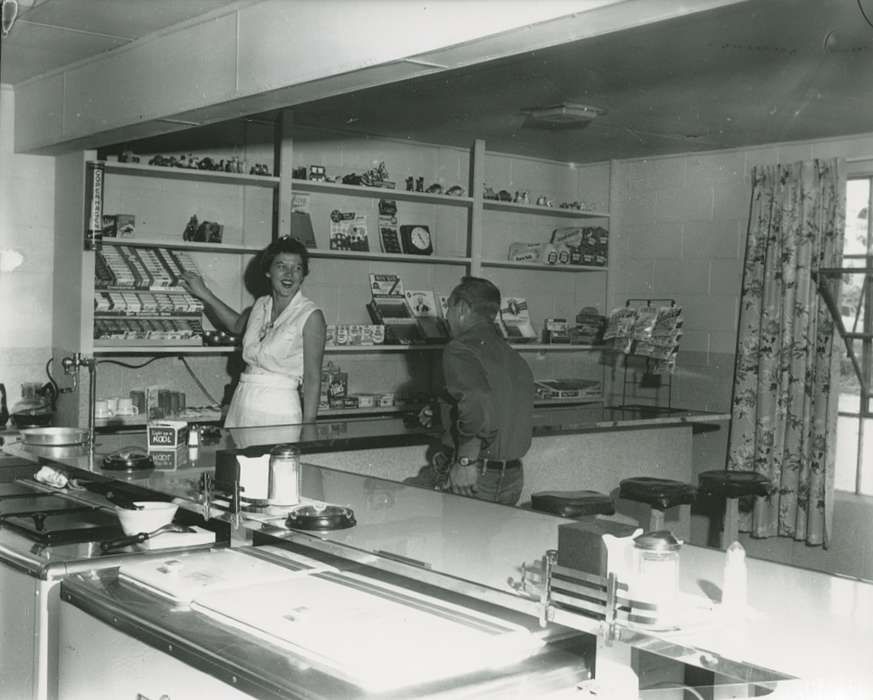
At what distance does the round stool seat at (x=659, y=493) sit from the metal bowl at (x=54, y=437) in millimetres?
2478

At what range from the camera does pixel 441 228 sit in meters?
7.10

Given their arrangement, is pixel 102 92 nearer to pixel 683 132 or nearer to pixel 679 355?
pixel 683 132

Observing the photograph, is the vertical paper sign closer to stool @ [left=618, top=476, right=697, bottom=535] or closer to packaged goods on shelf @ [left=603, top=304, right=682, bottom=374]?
stool @ [left=618, top=476, right=697, bottom=535]

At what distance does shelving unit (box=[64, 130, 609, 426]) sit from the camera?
539 cm

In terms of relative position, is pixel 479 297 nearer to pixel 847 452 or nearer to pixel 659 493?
pixel 659 493

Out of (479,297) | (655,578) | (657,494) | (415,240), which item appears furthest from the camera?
(415,240)

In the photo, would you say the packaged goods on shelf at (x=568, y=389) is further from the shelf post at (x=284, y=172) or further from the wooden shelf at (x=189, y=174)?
the wooden shelf at (x=189, y=174)

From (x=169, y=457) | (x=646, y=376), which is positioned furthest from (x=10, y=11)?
(x=646, y=376)

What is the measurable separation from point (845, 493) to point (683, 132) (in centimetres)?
249

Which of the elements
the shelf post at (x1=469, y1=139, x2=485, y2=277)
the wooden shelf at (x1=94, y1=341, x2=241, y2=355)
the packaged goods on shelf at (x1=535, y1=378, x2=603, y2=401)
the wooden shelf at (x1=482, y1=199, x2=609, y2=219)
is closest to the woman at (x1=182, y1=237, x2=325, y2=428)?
the wooden shelf at (x1=94, y1=341, x2=241, y2=355)

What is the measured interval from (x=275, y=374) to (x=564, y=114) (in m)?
2.18

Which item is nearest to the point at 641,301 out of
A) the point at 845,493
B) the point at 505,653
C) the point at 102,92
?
the point at 845,493

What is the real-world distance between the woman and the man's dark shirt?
0.80 m

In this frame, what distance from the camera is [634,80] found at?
5.07 m
